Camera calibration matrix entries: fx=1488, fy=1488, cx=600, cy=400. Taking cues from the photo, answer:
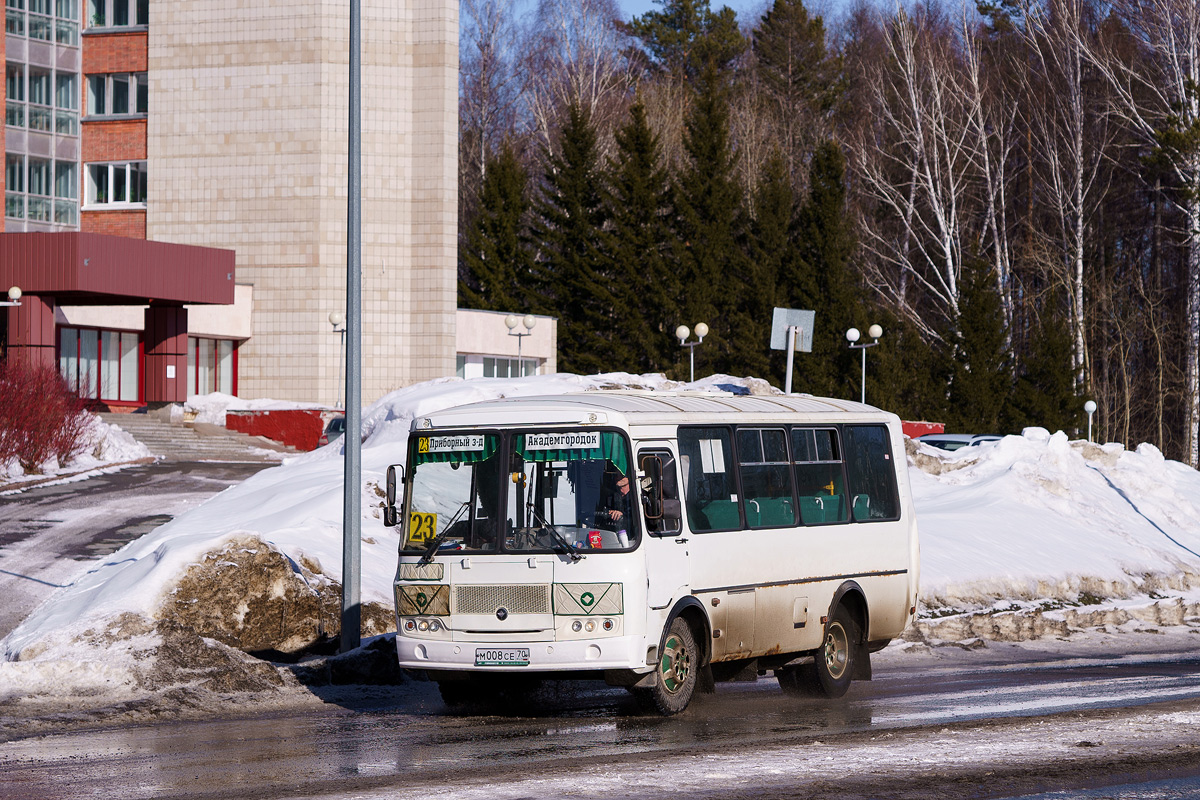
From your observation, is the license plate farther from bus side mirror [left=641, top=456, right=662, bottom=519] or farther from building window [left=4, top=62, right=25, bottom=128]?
building window [left=4, top=62, right=25, bottom=128]

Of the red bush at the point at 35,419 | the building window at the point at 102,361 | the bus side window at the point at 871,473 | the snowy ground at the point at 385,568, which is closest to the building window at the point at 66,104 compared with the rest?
the building window at the point at 102,361

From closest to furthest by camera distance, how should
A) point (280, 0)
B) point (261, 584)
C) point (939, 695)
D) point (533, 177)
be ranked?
point (939, 695) → point (261, 584) → point (280, 0) → point (533, 177)

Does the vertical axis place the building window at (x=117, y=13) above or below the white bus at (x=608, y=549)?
above

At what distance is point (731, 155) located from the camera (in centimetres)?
6881

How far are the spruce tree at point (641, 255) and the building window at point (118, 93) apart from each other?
20128 mm

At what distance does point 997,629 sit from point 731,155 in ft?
170

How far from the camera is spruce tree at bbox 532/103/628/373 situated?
64562 millimetres

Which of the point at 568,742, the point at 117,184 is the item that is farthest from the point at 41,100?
the point at 568,742

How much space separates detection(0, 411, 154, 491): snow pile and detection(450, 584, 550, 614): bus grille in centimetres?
2049

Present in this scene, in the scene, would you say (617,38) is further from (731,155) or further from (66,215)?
(66,215)

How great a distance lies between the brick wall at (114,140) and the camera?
57625 mm

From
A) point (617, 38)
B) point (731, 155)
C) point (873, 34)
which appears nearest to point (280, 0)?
point (731, 155)

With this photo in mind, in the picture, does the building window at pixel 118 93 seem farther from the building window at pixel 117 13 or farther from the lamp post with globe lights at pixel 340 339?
the lamp post with globe lights at pixel 340 339

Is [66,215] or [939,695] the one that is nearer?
[939,695]
